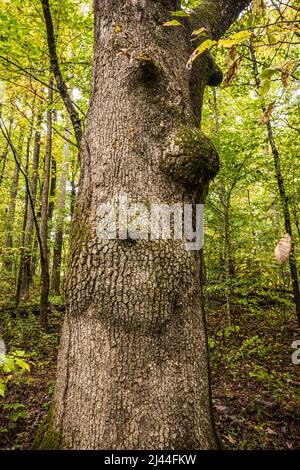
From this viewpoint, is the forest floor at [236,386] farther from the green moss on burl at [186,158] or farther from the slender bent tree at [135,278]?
the green moss on burl at [186,158]

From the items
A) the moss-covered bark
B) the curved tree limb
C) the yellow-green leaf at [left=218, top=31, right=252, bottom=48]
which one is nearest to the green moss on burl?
the yellow-green leaf at [left=218, top=31, right=252, bottom=48]

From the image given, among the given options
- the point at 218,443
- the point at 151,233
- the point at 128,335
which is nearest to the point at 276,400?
the point at 218,443

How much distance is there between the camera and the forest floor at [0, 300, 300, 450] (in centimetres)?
273

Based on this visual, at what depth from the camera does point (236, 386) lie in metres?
3.85

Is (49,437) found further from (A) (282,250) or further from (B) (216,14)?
(B) (216,14)

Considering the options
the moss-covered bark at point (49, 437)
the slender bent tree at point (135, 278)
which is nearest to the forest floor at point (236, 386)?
the moss-covered bark at point (49, 437)

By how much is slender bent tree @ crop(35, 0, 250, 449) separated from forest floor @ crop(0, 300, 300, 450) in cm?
93

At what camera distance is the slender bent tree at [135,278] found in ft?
5.85

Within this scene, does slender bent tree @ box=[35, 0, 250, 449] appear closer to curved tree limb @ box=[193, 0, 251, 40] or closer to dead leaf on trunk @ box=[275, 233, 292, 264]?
curved tree limb @ box=[193, 0, 251, 40]

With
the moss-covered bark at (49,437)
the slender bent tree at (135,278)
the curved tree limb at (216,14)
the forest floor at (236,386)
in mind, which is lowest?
the forest floor at (236,386)

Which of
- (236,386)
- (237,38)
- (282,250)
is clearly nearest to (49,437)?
(282,250)

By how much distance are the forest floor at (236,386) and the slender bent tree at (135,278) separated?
93 centimetres

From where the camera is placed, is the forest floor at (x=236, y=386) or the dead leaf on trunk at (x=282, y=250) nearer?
the dead leaf on trunk at (x=282, y=250)

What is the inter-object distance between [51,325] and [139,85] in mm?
5896
